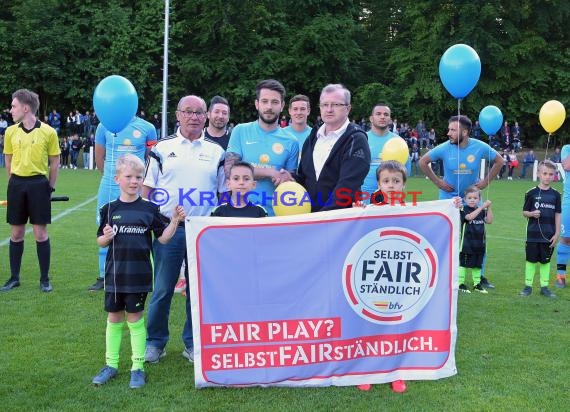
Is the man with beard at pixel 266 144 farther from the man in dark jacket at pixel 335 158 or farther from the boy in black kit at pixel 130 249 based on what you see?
the boy in black kit at pixel 130 249

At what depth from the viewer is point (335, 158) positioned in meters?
4.60

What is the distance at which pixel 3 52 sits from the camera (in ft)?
117

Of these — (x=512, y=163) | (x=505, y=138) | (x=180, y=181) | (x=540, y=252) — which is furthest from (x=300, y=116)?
(x=505, y=138)

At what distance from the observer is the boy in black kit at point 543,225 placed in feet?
24.5

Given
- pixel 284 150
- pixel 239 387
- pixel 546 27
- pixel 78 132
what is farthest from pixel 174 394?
pixel 546 27

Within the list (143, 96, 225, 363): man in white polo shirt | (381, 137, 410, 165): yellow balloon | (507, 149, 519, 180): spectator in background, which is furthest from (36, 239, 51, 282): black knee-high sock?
(507, 149, 519, 180): spectator in background

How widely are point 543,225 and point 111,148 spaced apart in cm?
526

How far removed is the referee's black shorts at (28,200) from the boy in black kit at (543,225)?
5.70 meters

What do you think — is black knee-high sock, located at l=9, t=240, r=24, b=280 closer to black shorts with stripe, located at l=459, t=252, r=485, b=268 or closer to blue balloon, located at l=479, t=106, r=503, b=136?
black shorts with stripe, located at l=459, t=252, r=485, b=268

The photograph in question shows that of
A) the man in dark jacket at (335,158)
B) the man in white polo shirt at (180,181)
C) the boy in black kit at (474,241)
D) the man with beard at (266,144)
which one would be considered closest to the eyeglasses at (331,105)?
the man in dark jacket at (335,158)

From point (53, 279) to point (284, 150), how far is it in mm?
3997

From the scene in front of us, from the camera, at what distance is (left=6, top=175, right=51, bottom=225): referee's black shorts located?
22.4 ft

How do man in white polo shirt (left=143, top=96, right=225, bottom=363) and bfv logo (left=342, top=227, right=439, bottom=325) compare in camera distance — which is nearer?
bfv logo (left=342, top=227, right=439, bottom=325)

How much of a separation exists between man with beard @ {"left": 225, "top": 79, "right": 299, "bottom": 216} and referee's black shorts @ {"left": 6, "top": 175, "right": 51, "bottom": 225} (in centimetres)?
277
